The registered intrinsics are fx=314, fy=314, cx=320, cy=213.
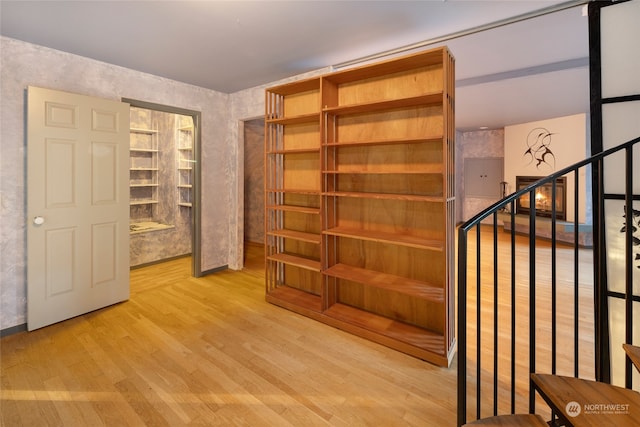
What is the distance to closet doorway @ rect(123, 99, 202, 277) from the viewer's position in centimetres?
489

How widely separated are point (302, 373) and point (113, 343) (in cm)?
160

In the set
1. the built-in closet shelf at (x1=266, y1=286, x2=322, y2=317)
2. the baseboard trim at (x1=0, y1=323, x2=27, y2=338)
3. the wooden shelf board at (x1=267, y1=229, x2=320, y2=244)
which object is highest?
the wooden shelf board at (x1=267, y1=229, x2=320, y2=244)

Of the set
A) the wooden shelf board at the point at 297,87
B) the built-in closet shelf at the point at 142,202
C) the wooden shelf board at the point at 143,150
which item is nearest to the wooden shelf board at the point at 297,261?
the wooden shelf board at the point at 297,87

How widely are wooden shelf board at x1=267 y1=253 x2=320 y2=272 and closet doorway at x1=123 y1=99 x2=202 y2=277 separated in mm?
2009

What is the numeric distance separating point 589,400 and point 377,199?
1956 millimetres

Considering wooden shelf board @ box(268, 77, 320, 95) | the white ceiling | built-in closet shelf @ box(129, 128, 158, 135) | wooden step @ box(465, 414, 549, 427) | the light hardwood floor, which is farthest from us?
built-in closet shelf @ box(129, 128, 158, 135)

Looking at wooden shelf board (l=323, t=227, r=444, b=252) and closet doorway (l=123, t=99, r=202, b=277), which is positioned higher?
closet doorway (l=123, t=99, r=202, b=277)

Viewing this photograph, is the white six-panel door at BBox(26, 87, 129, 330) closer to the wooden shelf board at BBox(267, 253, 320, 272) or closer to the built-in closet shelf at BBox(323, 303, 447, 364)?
the wooden shelf board at BBox(267, 253, 320, 272)

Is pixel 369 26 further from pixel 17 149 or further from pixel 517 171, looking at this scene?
pixel 517 171

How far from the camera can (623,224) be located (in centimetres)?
189

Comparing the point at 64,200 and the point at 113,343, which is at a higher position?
the point at 64,200

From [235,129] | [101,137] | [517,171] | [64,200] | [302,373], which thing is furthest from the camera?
[517,171]

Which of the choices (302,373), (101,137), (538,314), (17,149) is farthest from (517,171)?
(17,149)

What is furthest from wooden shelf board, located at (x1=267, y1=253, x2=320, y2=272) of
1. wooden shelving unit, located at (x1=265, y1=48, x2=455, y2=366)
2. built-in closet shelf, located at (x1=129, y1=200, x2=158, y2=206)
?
built-in closet shelf, located at (x1=129, y1=200, x2=158, y2=206)
